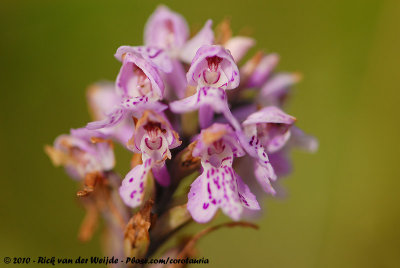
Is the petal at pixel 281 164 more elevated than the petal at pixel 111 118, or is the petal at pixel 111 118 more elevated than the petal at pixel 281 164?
the petal at pixel 111 118

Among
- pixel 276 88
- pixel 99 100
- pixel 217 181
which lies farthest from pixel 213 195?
pixel 99 100

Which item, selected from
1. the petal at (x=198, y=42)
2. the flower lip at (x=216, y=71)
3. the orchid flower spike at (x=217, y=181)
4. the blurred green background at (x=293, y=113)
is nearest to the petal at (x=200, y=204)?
the orchid flower spike at (x=217, y=181)

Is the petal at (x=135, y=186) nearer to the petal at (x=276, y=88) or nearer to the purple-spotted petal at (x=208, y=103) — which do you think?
the purple-spotted petal at (x=208, y=103)

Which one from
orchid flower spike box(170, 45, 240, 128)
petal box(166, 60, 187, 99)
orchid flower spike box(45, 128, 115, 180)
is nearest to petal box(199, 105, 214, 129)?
orchid flower spike box(170, 45, 240, 128)

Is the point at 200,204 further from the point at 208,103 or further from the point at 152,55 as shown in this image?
the point at 152,55

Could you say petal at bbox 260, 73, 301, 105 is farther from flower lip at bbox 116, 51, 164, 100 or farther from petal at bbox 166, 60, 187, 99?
flower lip at bbox 116, 51, 164, 100
